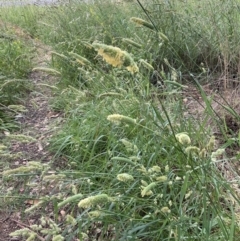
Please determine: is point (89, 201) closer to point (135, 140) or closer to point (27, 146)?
point (135, 140)

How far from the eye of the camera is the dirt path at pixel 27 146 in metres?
2.52

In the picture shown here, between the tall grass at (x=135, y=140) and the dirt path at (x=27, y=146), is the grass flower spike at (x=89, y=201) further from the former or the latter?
the dirt path at (x=27, y=146)

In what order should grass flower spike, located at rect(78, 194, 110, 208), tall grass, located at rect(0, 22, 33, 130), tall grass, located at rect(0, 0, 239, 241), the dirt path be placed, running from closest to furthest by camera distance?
grass flower spike, located at rect(78, 194, 110, 208), tall grass, located at rect(0, 0, 239, 241), the dirt path, tall grass, located at rect(0, 22, 33, 130)

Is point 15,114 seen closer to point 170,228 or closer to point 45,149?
point 45,149

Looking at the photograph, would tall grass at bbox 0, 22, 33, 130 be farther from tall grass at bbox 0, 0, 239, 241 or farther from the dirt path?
tall grass at bbox 0, 0, 239, 241

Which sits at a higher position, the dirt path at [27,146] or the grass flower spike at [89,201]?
the grass flower spike at [89,201]

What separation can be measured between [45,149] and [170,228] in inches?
64.9

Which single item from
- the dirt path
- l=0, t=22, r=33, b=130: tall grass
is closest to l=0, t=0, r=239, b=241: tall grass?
the dirt path

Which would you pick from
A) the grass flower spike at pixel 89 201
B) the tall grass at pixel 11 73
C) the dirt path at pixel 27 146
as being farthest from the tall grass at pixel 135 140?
the tall grass at pixel 11 73

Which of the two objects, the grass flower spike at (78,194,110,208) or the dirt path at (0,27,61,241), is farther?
the dirt path at (0,27,61,241)

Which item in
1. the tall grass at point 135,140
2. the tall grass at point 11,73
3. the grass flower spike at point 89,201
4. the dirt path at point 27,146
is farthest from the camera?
the tall grass at point 11,73

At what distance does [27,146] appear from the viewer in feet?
11.0

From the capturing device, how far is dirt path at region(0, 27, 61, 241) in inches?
99.0

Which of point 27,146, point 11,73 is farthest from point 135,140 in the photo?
point 11,73
